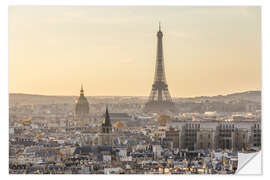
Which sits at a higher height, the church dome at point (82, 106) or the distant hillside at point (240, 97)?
the distant hillside at point (240, 97)

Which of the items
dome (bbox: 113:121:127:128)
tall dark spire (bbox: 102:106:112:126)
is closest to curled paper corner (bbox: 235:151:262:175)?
dome (bbox: 113:121:127:128)

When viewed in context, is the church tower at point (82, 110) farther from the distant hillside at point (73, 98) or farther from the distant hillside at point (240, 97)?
the distant hillside at point (240, 97)

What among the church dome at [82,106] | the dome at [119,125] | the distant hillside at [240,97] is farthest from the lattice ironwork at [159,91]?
the church dome at [82,106]

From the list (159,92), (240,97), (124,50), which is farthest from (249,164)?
(124,50)

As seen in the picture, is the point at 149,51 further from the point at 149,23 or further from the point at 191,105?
the point at 191,105

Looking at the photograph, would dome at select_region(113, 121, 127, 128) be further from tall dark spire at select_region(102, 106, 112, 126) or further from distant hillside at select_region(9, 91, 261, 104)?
distant hillside at select_region(9, 91, 261, 104)
